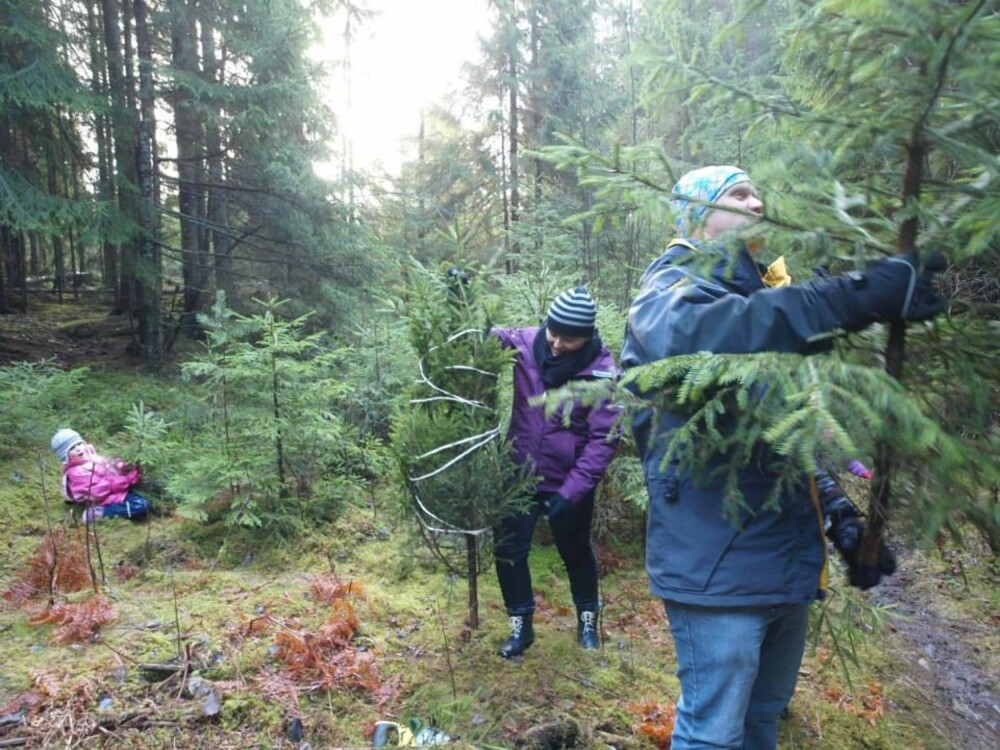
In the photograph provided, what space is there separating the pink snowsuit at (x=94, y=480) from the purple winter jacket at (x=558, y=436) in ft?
14.5

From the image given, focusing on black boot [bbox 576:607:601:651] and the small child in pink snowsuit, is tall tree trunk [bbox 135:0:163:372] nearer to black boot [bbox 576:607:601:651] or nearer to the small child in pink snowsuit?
the small child in pink snowsuit

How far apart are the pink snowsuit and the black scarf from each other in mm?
4751

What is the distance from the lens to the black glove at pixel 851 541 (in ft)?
6.49

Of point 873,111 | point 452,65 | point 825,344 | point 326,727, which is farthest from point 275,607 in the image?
point 452,65

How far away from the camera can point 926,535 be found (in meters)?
1.53

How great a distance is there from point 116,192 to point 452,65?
9.79m

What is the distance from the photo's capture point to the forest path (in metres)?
3.69

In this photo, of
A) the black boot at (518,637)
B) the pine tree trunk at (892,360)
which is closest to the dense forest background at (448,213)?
the pine tree trunk at (892,360)

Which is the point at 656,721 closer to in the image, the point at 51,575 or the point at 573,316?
the point at 573,316

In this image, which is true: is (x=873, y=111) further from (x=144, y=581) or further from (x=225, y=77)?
(x=225, y=77)

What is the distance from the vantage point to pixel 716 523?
2031mm

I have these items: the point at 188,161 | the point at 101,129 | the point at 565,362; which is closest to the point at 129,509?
the point at 565,362

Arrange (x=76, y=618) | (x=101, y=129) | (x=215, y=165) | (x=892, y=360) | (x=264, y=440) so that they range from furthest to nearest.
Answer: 1. (x=215, y=165)
2. (x=101, y=129)
3. (x=264, y=440)
4. (x=76, y=618)
5. (x=892, y=360)

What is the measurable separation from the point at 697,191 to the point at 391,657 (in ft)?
11.1
